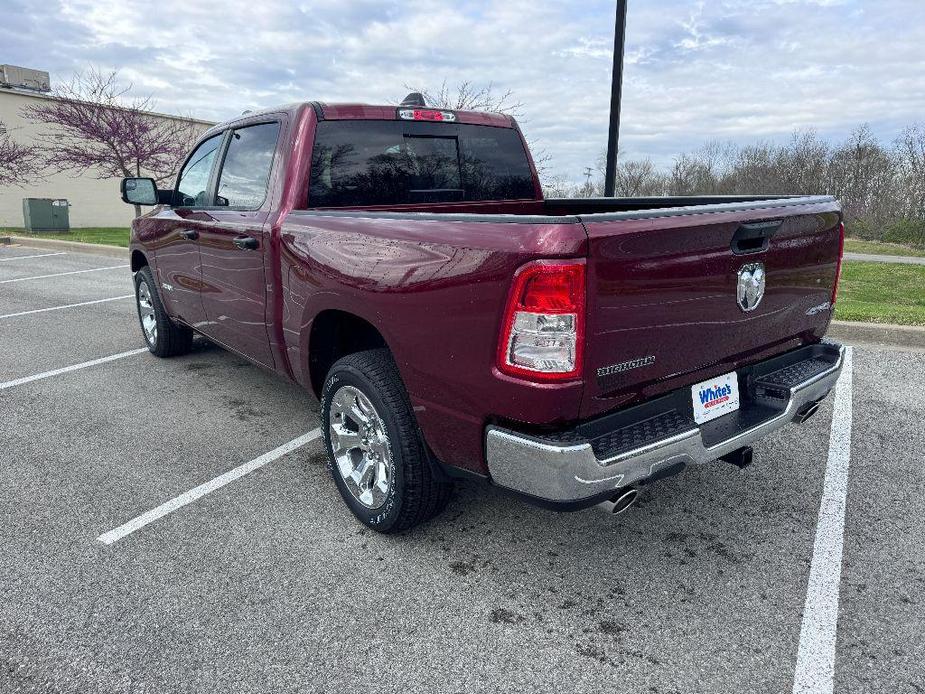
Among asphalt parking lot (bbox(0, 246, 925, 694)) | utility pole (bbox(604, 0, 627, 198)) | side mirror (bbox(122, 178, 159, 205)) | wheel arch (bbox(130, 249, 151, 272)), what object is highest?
utility pole (bbox(604, 0, 627, 198))

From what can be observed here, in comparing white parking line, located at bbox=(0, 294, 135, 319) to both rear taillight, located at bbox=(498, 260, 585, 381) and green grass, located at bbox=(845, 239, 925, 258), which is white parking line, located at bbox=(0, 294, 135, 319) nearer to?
rear taillight, located at bbox=(498, 260, 585, 381)

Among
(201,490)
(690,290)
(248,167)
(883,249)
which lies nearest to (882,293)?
(690,290)

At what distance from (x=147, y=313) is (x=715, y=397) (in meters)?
5.22

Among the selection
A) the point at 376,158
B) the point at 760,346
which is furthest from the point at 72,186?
the point at 760,346

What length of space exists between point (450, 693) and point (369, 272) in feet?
5.21

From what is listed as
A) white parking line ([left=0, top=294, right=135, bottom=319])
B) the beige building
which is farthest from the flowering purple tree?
white parking line ([left=0, top=294, right=135, bottom=319])

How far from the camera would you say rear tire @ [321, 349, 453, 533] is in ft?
9.27

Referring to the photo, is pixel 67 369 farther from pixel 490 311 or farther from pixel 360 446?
pixel 490 311

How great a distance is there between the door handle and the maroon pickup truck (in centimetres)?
2

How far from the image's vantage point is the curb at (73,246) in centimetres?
1509

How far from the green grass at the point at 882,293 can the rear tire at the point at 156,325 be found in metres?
6.28

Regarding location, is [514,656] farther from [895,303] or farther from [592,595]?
[895,303]

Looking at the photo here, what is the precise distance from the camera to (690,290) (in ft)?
8.16

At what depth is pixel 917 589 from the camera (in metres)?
2.67
